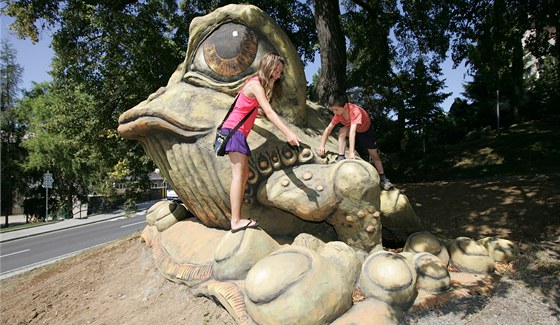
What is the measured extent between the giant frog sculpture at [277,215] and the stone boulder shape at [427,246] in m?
0.01

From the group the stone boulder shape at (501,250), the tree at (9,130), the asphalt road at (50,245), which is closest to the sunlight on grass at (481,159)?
the stone boulder shape at (501,250)

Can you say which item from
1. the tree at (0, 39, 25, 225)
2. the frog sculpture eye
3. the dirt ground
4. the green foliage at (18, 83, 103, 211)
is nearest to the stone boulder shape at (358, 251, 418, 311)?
the dirt ground

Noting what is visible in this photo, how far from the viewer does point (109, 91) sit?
1020 cm

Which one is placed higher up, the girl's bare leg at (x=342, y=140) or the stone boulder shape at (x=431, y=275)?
the girl's bare leg at (x=342, y=140)

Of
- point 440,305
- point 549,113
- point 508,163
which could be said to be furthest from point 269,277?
point 549,113

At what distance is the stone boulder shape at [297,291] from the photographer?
2.38 metres

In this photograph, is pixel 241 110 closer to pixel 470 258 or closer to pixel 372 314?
pixel 372 314

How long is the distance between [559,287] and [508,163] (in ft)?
32.5

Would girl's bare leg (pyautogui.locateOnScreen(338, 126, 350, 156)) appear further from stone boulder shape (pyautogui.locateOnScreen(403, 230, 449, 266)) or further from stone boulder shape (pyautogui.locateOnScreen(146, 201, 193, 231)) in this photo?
stone boulder shape (pyautogui.locateOnScreen(146, 201, 193, 231))

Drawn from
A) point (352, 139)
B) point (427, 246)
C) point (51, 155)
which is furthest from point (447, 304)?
point (51, 155)

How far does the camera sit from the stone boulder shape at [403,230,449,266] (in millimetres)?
3502

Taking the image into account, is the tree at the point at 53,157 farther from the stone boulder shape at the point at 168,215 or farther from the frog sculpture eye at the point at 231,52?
the frog sculpture eye at the point at 231,52

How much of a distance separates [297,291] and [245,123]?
1455 millimetres

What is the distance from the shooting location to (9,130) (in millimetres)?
25969
